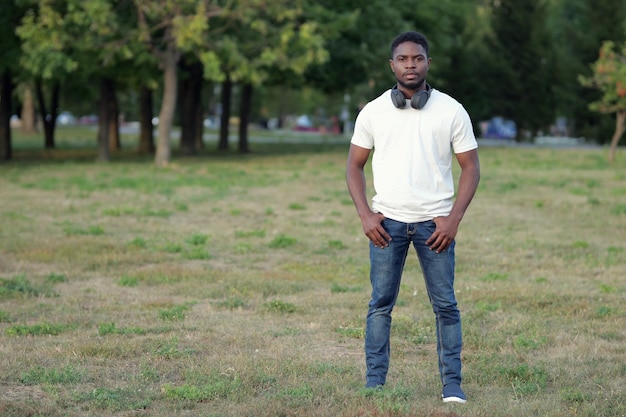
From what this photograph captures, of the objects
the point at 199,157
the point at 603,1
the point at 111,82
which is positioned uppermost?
the point at 603,1

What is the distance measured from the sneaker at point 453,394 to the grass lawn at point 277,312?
0.12 meters

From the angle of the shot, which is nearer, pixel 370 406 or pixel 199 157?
pixel 370 406

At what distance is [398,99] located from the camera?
5.87 metres

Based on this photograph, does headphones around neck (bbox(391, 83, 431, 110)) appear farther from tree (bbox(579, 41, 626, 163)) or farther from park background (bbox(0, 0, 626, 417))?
tree (bbox(579, 41, 626, 163))

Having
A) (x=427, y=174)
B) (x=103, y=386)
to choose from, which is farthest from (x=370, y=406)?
(x=103, y=386)

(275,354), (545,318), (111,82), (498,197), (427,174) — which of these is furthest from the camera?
(111,82)

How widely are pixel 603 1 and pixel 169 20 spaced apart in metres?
35.5

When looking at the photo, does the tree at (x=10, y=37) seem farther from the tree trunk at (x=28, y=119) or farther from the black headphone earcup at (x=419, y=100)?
the tree trunk at (x=28, y=119)

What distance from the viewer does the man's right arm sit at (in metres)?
5.97

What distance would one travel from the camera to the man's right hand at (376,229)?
5961 millimetres

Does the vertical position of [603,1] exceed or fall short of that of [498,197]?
it exceeds it

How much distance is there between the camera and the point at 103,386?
22.4ft

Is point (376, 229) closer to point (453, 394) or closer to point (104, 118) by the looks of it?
point (453, 394)

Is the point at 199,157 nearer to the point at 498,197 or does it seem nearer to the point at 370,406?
the point at 498,197
